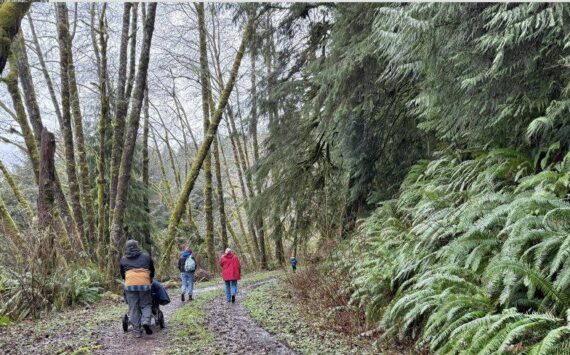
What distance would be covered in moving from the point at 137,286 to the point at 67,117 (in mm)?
8980

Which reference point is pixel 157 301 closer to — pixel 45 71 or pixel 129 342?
pixel 129 342

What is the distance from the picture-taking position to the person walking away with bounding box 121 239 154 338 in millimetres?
7527

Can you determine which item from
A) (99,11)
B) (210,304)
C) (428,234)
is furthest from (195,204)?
(428,234)

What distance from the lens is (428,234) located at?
6.17 meters

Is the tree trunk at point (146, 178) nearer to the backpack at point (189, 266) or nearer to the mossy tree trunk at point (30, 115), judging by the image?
the mossy tree trunk at point (30, 115)

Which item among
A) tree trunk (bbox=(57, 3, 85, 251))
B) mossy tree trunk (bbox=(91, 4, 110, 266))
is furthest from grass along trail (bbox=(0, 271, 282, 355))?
mossy tree trunk (bbox=(91, 4, 110, 266))

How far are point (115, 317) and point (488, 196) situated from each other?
23.7ft

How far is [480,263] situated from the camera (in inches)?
208

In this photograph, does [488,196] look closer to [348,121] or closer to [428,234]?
[428,234]

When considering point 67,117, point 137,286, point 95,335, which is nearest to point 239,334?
point 137,286

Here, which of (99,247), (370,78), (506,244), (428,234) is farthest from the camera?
(99,247)

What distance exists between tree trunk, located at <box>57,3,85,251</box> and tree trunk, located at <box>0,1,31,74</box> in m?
8.85

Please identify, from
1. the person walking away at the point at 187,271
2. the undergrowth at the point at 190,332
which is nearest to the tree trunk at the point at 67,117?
the person walking away at the point at 187,271

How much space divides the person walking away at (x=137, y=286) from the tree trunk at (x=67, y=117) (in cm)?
624
